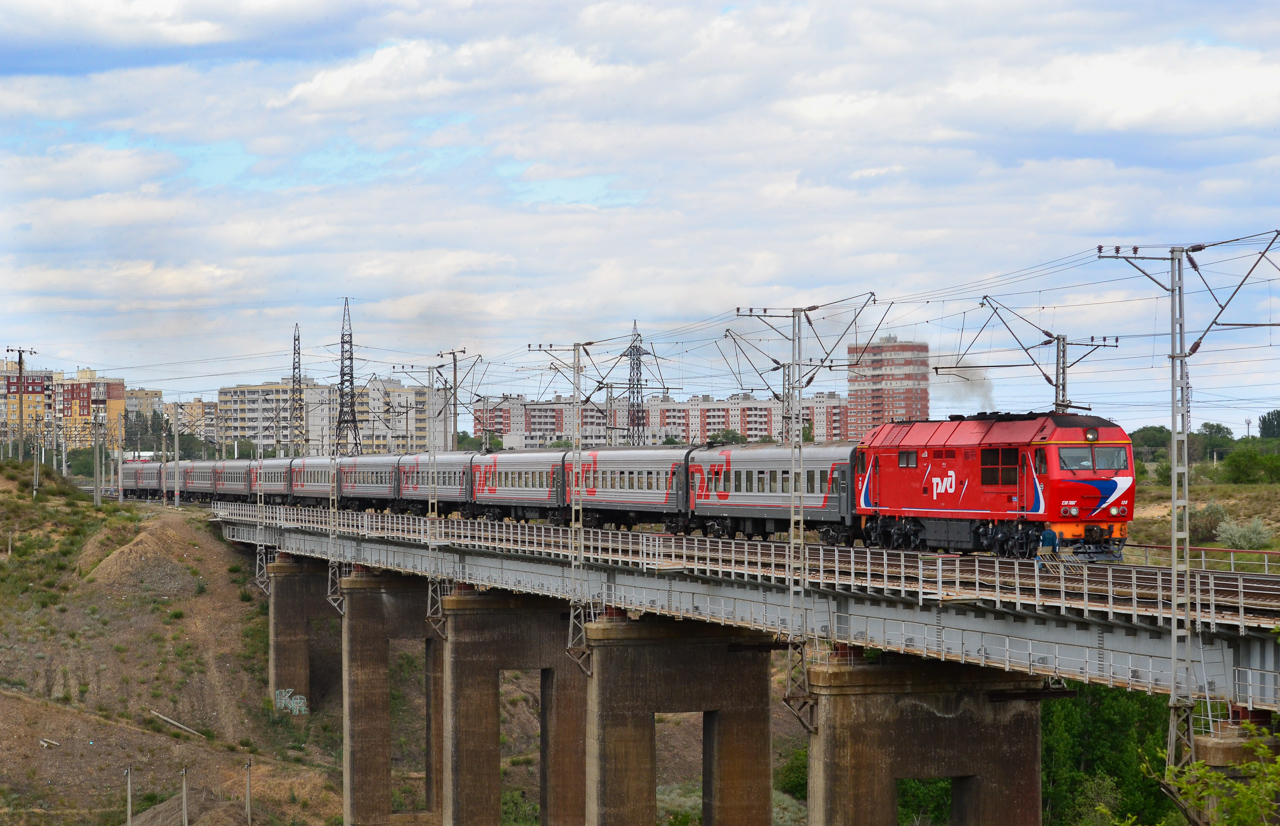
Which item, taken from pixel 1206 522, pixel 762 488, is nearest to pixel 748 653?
pixel 762 488

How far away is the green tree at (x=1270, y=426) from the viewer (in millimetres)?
151712

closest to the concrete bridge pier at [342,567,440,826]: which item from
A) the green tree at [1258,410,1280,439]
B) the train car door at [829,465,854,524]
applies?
the train car door at [829,465,854,524]

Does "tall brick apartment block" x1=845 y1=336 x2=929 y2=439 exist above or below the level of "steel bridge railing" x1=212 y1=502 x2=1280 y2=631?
above

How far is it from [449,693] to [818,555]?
2595 centimetres

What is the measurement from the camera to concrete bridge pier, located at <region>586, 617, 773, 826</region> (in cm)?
4300

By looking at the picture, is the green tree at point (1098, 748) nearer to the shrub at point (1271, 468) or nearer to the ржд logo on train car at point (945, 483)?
the shrub at point (1271, 468)

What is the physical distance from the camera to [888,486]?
135 feet

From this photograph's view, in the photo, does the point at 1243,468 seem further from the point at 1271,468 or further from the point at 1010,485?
the point at 1010,485

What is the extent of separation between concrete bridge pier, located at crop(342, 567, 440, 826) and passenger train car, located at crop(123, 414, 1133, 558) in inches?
275

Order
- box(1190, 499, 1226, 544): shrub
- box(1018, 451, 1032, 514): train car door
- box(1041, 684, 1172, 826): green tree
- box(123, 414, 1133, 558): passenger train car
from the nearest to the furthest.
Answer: box(123, 414, 1133, 558): passenger train car < box(1018, 451, 1032, 514): train car door < box(1041, 684, 1172, 826): green tree < box(1190, 499, 1226, 544): shrub

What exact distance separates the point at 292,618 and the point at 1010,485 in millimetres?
55367

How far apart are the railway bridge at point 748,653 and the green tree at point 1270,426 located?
4506 inches

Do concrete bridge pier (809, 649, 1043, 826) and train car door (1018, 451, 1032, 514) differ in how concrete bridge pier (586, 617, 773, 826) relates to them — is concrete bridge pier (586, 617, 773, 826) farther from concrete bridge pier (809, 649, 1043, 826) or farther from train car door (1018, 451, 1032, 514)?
train car door (1018, 451, 1032, 514)

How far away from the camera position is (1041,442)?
118 ft
